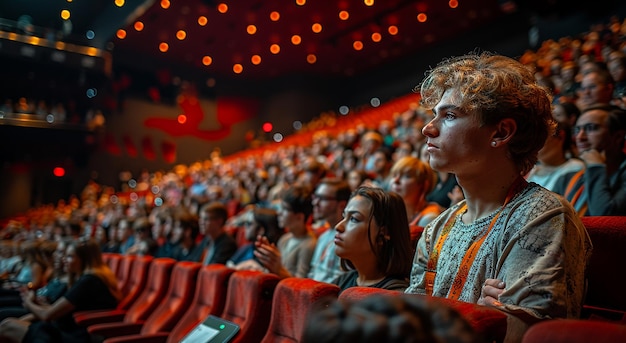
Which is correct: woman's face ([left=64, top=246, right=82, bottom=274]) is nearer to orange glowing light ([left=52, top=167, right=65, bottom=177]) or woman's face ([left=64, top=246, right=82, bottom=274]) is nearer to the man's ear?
the man's ear

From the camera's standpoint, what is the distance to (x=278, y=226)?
5.95ft

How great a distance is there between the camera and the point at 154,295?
1.67 meters

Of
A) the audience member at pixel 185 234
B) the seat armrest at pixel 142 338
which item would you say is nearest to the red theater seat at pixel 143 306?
the seat armrest at pixel 142 338

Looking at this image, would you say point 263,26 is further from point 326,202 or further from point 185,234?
point 326,202

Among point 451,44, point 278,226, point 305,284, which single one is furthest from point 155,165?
point 305,284

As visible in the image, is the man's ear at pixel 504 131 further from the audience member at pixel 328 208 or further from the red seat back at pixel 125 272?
the red seat back at pixel 125 272

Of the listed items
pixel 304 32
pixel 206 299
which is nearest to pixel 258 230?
pixel 206 299

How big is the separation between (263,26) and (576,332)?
6.21m

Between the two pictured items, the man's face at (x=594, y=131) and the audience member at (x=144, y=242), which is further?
the audience member at (x=144, y=242)

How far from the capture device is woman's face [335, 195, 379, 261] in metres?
0.96

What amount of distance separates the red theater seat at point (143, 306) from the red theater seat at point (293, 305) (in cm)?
81

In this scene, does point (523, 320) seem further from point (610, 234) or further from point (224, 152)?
point (224, 152)

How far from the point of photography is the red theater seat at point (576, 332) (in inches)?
13.8

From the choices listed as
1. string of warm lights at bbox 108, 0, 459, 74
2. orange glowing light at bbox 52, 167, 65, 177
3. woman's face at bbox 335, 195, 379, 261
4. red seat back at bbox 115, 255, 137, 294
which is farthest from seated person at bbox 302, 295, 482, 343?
orange glowing light at bbox 52, 167, 65, 177
